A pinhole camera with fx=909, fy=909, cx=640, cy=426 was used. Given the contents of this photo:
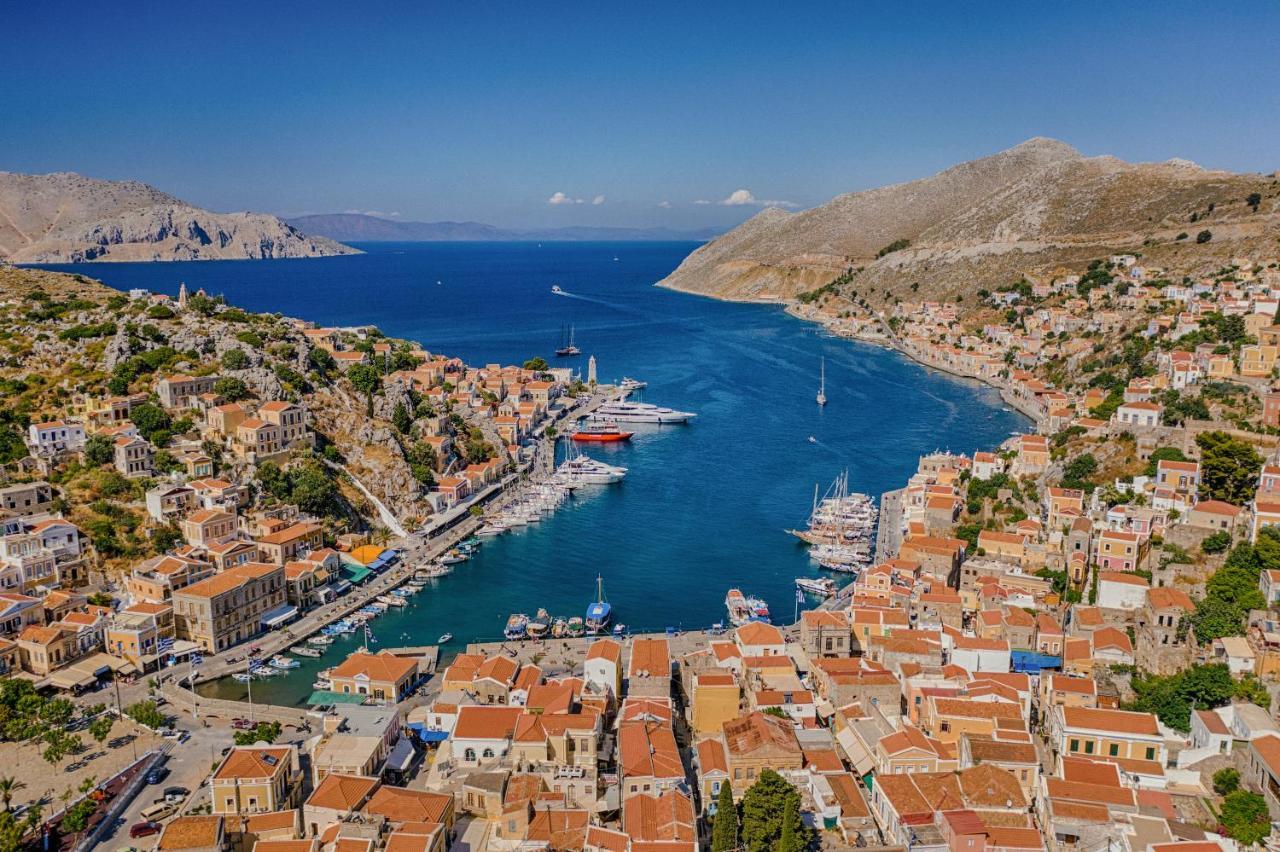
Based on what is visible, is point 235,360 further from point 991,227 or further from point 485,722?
point 991,227

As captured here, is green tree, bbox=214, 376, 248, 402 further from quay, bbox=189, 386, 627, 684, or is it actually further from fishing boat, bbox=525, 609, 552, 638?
fishing boat, bbox=525, 609, 552, 638

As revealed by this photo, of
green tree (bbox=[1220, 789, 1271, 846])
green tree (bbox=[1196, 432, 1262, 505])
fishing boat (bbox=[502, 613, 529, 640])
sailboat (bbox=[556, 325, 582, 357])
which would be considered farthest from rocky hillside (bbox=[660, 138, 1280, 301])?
fishing boat (bbox=[502, 613, 529, 640])

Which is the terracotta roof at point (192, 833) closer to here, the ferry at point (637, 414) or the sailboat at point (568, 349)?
the ferry at point (637, 414)

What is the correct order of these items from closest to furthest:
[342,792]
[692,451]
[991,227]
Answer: [342,792], [692,451], [991,227]

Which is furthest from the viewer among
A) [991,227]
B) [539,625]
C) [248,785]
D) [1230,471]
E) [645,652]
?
[991,227]

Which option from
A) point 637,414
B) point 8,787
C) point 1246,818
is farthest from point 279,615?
point 637,414

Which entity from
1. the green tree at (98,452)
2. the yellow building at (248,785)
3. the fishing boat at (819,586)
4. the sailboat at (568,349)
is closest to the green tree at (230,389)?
the green tree at (98,452)
